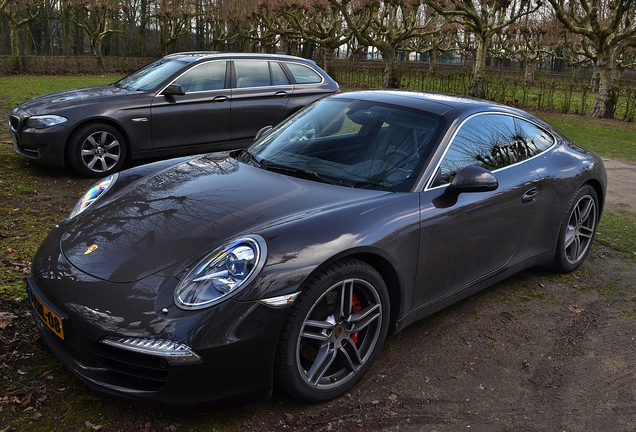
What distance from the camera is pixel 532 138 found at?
4.41 meters

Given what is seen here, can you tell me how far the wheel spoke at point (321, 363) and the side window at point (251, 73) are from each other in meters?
6.13

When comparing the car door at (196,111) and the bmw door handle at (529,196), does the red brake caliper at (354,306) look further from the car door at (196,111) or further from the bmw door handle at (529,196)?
the car door at (196,111)

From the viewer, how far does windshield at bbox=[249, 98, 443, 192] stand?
11.4ft

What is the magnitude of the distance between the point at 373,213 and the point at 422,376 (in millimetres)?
1008

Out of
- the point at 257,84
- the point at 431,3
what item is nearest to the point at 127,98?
the point at 257,84

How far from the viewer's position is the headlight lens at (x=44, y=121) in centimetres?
685

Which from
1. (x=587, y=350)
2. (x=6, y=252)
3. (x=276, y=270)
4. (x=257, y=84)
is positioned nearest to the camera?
(x=276, y=270)

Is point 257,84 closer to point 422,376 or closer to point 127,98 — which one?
point 127,98

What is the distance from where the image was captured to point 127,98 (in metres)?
7.35

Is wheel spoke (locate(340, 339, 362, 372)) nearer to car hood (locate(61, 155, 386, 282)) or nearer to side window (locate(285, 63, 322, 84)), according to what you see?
car hood (locate(61, 155, 386, 282))

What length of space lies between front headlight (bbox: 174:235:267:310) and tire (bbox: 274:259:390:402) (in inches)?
11.0

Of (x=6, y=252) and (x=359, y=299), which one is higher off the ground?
(x=359, y=299)

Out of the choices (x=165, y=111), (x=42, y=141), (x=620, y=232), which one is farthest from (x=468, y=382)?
(x=42, y=141)

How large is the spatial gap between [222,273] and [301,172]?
1.15 m
